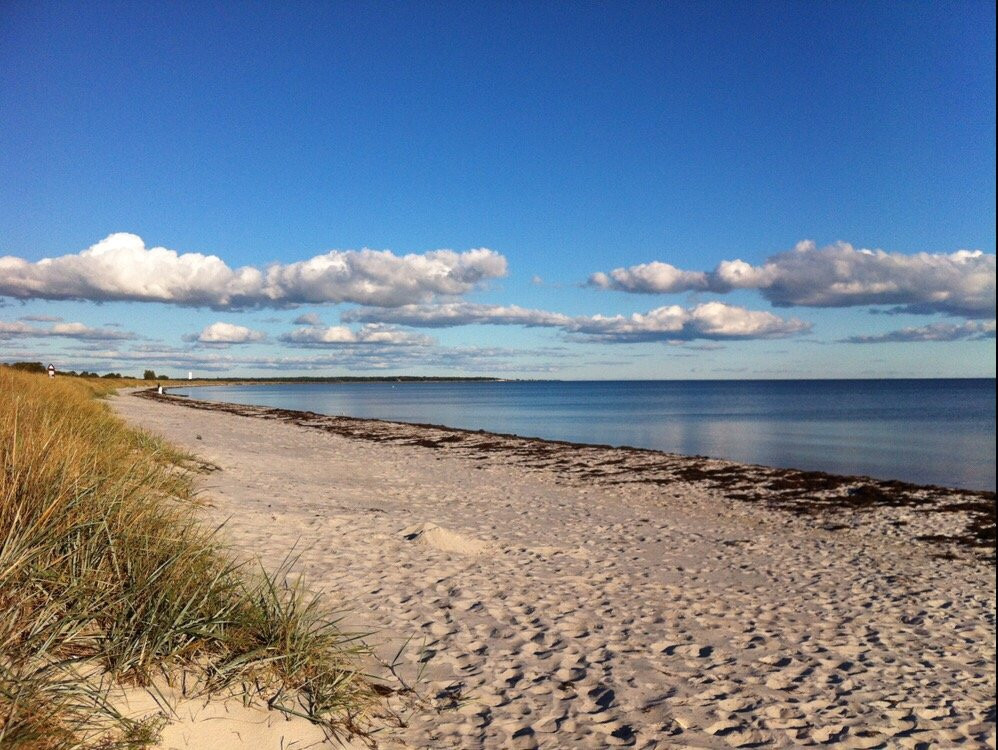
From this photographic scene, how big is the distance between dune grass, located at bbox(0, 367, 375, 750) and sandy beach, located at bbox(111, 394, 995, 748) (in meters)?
0.91

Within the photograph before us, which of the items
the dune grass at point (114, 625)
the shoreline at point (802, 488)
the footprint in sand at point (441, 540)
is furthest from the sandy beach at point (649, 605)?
the dune grass at point (114, 625)

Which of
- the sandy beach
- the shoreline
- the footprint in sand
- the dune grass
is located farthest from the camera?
the shoreline

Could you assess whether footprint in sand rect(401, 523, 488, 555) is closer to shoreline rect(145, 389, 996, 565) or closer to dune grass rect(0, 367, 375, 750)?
dune grass rect(0, 367, 375, 750)

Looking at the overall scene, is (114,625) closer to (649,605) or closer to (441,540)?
(649,605)

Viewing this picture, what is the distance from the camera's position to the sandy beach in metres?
5.24

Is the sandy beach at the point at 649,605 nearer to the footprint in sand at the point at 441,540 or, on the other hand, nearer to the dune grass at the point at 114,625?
the footprint in sand at the point at 441,540

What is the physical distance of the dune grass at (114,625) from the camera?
3.46 metres

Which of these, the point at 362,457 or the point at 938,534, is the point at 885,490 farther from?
the point at 362,457

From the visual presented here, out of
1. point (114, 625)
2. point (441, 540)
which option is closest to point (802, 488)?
point (441, 540)

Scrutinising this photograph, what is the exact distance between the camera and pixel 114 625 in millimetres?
4168

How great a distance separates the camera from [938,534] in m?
14.1

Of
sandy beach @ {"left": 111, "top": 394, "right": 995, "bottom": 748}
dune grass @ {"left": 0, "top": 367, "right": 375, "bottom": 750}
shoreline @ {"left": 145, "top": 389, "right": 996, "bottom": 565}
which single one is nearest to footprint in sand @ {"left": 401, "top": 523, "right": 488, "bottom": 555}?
sandy beach @ {"left": 111, "top": 394, "right": 995, "bottom": 748}

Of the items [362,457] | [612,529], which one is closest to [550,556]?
[612,529]

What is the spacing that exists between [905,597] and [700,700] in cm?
534
